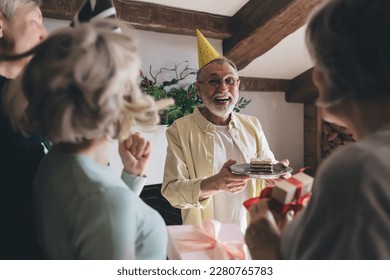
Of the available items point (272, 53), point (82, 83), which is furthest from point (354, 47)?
point (272, 53)

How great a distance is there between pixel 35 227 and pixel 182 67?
8.41 feet

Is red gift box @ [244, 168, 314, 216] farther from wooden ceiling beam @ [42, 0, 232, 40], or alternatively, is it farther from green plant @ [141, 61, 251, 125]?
wooden ceiling beam @ [42, 0, 232, 40]

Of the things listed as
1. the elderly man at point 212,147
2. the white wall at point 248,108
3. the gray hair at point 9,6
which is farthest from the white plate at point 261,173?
the white wall at point 248,108

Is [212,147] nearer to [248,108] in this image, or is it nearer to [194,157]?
[194,157]

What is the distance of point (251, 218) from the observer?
2.15ft

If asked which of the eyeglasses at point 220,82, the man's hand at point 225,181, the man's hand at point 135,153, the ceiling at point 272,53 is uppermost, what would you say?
the ceiling at point 272,53

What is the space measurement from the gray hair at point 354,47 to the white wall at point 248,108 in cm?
225

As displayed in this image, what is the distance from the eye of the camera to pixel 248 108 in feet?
12.2

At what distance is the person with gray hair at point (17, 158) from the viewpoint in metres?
0.66

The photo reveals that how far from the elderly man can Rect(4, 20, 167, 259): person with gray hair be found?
87 cm

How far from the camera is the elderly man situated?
4.99 ft

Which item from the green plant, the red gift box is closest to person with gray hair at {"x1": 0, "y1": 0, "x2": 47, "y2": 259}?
the red gift box

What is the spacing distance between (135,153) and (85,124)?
0.87 ft

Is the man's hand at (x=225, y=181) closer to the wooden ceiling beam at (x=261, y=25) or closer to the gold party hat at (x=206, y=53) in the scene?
the gold party hat at (x=206, y=53)
